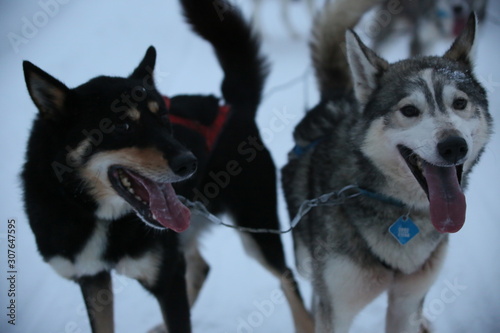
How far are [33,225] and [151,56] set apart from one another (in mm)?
777

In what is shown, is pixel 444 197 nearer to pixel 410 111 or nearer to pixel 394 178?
pixel 394 178

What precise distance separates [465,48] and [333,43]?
2.44 ft

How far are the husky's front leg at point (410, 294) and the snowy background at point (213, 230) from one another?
360 millimetres

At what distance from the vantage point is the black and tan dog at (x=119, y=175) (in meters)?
1.44

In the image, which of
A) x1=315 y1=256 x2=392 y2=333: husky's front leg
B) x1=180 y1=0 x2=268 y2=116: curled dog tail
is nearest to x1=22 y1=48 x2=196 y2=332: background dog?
x1=180 y1=0 x2=268 y2=116: curled dog tail

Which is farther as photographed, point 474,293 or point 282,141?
point 282,141

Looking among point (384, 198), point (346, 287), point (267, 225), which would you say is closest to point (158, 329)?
point (267, 225)

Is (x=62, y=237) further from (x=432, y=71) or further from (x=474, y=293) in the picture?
(x=474, y=293)

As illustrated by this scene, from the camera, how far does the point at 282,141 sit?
349 cm

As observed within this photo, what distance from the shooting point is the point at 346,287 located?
5.06 ft

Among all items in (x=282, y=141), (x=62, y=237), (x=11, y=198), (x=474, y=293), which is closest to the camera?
(x=62, y=237)

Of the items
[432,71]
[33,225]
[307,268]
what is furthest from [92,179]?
[432,71]

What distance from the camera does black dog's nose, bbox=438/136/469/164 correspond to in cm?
120

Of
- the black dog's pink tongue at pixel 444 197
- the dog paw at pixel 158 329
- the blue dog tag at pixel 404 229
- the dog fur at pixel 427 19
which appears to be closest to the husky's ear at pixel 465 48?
the black dog's pink tongue at pixel 444 197
